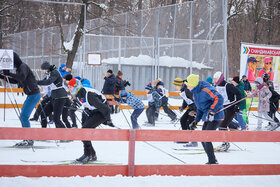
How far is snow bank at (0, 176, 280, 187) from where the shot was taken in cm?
512

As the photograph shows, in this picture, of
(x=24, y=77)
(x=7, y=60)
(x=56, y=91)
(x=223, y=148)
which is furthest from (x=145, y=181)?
(x=7, y=60)

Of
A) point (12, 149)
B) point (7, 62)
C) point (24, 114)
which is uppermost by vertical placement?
point (7, 62)

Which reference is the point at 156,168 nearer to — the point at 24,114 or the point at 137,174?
the point at 137,174

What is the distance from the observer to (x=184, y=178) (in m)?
5.68

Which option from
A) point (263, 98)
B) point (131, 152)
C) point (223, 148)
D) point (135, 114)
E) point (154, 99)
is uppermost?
point (263, 98)

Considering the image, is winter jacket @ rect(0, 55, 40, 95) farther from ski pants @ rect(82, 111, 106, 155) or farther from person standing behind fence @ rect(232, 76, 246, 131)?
person standing behind fence @ rect(232, 76, 246, 131)

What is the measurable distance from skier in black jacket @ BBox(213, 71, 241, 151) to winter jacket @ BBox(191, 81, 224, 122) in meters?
1.58

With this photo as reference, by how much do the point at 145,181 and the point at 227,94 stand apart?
153 inches

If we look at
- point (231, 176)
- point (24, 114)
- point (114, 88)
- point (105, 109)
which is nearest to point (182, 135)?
point (231, 176)

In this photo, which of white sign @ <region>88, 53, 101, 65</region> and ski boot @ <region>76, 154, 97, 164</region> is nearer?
ski boot @ <region>76, 154, 97, 164</region>

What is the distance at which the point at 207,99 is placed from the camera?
6.84m

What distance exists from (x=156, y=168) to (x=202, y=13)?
14369 mm

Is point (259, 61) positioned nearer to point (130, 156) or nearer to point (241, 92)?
point (241, 92)

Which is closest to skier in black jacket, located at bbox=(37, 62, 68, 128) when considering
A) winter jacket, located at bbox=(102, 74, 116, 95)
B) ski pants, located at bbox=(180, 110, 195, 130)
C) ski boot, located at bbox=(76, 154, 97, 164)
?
ski boot, located at bbox=(76, 154, 97, 164)
